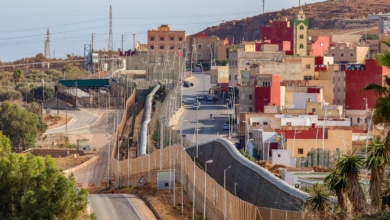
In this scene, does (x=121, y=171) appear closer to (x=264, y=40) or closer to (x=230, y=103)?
(x=230, y=103)

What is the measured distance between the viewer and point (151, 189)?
5122 centimetres

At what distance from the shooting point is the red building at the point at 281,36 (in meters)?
103

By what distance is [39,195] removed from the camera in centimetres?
3588

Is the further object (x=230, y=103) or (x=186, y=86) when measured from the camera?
(x=186, y=86)

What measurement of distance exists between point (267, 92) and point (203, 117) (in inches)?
222

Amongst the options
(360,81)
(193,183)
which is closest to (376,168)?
(193,183)

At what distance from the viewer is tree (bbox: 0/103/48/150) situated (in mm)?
77125

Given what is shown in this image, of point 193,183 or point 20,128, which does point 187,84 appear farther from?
point 193,183

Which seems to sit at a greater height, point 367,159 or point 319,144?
point 367,159

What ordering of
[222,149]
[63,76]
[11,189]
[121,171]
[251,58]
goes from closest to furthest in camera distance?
[11,189], [222,149], [121,171], [251,58], [63,76]

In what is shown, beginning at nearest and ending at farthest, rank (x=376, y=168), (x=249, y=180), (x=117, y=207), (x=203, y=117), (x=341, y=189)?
1. (x=376, y=168)
2. (x=341, y=189)
3. (x=249, y=180)
4. (x=117, y=207)
5. (x=203, y=117)

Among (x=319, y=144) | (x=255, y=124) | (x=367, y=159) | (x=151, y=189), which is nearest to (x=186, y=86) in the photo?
(x=255, y=124)

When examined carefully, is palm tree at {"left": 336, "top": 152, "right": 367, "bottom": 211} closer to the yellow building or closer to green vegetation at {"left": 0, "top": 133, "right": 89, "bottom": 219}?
green vegetation at {"left": 0, "top": 133, "right": 89, "bottom": 219}

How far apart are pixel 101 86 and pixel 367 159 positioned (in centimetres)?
8934
